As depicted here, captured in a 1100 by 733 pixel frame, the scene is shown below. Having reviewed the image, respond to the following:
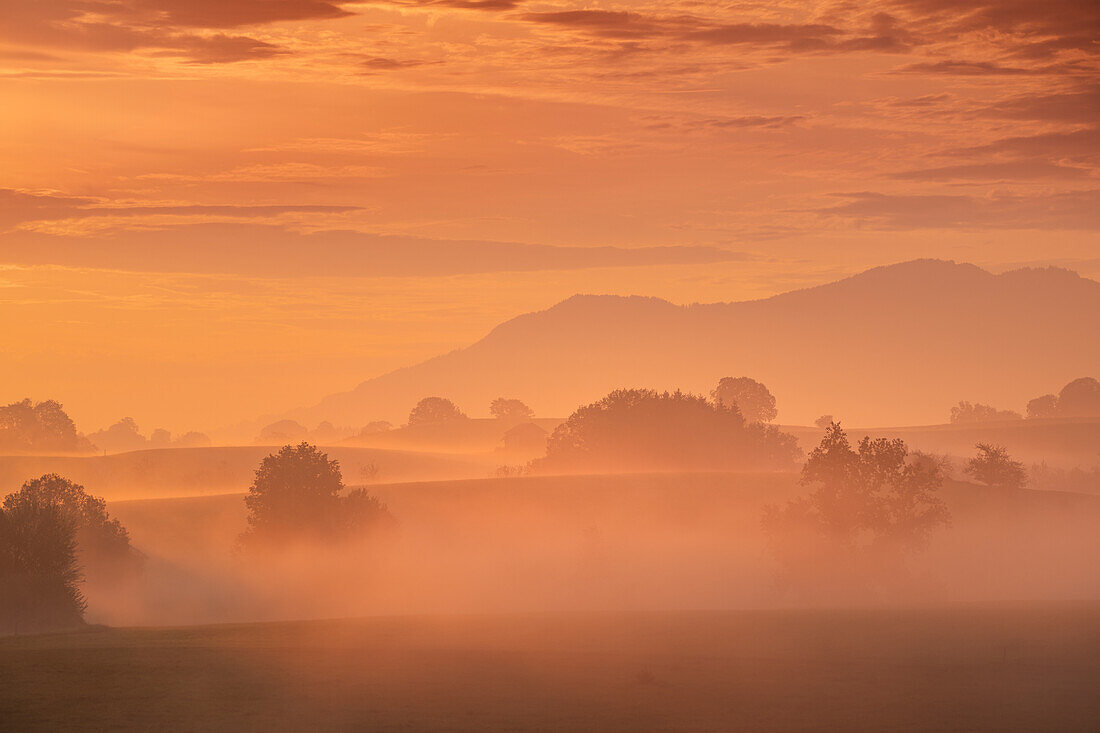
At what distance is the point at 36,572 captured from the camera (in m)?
66.5

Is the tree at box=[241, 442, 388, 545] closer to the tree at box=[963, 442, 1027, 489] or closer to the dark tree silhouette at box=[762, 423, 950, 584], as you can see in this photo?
the dark tree silhouette at box=[762, 423, 950, 584]

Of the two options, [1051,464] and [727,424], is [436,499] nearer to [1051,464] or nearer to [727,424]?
[727,424]

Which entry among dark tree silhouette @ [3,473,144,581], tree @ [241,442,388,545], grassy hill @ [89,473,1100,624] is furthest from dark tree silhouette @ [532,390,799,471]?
dark tree silhouette @ [3,473,144,581]

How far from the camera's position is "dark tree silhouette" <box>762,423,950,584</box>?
84.2 metres

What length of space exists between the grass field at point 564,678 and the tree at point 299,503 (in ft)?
116

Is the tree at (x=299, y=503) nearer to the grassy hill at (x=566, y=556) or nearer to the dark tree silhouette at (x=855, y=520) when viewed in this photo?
the grassy hill at (x=566, y=556)

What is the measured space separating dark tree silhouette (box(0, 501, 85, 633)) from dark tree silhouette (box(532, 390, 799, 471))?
286ft

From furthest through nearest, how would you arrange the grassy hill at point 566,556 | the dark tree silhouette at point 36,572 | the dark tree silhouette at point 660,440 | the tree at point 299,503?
1. the dark tree silhouette at point 660,440
2. the tree at point 299,503
3. the grassy hill at point 566,556
4. the dark tree silhouette at point 36,572

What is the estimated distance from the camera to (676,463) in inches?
5950

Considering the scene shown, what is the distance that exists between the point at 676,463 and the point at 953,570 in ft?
200

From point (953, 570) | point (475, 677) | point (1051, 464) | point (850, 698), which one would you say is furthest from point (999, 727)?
point (1051, 464)

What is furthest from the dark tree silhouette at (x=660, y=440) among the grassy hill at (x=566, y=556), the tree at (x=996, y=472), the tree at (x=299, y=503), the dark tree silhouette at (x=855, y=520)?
the dark tree silhouette at (x=855, y=520)

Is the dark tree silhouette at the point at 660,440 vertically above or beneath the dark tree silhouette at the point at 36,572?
above

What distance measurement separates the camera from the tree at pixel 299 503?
3748 inches
